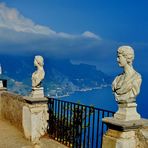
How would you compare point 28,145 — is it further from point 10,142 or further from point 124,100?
point 124,100

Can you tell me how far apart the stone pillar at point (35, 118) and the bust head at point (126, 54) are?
4.25 meters

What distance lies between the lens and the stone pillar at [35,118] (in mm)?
9339

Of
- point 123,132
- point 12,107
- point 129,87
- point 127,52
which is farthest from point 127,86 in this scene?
point 12,107

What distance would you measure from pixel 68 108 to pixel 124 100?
3.33 metres

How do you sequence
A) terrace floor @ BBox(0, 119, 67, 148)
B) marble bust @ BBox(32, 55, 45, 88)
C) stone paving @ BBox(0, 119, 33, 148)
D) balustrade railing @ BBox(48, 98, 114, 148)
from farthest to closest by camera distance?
marble bust @ BBox(32, 55, 45, 88), stone paving @ BBox(0, 119, 33, 148), terrace floor @ BBox(0, 119, 67, 148), balustrade railing @ BBox(48, 98, 114, 148)

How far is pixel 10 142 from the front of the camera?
31.3 feet

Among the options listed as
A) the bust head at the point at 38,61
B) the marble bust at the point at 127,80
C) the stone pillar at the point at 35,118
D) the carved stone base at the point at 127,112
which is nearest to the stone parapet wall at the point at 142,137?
the carved stone base at the point at 127,112

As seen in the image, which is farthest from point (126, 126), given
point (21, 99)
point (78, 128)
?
point (21, 99)

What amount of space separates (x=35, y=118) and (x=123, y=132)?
13.9 feet

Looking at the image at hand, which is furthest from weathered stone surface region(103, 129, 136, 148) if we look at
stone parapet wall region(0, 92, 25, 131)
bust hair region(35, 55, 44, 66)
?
stone parapet wall region(0, 92, 25, 131)

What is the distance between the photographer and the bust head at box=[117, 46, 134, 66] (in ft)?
18.1

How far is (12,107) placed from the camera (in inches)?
436

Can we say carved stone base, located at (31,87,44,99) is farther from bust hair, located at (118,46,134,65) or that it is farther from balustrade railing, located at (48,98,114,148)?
bust hair, located at (118,46,134,65)

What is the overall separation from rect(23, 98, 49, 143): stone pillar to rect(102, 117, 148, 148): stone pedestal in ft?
12.8
